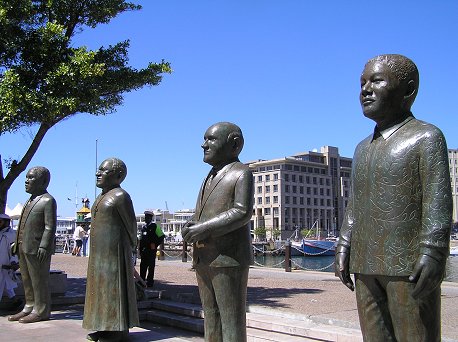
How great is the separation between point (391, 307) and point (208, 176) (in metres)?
1.97

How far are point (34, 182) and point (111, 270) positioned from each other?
2.49 m

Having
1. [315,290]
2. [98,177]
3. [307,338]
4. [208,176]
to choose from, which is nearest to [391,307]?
[208,176]

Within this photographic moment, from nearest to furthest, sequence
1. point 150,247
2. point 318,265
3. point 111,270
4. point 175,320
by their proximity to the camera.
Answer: point 111,270 → point 175,320 → point 150,247 → point 318,265

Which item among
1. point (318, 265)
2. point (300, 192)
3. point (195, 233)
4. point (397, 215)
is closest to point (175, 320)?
point (195, 233)

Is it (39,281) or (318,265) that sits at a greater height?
(39,281)

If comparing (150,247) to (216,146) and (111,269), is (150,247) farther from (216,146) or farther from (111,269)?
(216,146)

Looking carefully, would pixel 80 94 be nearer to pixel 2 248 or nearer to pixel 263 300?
pixel 2 248

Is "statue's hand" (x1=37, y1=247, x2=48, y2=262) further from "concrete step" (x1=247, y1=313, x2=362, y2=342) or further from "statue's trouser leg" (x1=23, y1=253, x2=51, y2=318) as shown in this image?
"concrete step" (x1=247, y1=313, x2=362, y2=342)

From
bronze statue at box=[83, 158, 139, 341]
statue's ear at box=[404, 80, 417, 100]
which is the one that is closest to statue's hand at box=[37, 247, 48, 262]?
bronze statue at box=[83, 158, 139, 341]

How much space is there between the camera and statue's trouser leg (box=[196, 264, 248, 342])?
4000mm

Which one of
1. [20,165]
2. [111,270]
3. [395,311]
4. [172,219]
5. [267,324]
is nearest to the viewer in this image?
[395,311]

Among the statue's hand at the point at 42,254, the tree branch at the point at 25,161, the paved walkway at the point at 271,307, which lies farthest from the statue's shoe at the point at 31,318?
the tree branch at the point at 25,161

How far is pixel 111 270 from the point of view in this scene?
234 inches

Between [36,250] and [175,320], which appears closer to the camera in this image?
[36,250]
